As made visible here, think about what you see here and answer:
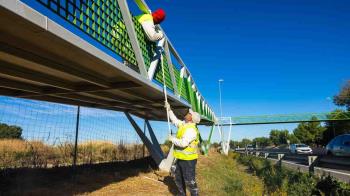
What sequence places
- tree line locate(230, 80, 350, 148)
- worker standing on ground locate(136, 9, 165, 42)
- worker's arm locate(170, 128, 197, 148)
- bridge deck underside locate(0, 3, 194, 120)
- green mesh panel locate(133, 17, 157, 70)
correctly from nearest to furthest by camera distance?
bridge deck underside locate(0, 3, 194, 120), worker's arm locate(170, 128, 197, 148), green mesh panel locate(133, 17, 157, 70), worker standing on ground locate(136, 9, 165, 42), tree line locate(230, 80, 350, 148)

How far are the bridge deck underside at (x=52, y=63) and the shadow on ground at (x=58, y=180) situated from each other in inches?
72.2

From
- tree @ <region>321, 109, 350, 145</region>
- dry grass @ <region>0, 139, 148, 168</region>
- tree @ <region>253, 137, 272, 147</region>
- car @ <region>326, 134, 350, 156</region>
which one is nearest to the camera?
dry grass @ <region>0, 139, 148, 168</region>

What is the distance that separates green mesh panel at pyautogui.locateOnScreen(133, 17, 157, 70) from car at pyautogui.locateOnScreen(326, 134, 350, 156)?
42.3 ft

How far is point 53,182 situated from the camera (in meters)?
7.89

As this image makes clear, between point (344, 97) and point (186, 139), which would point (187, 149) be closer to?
point (186, 139)

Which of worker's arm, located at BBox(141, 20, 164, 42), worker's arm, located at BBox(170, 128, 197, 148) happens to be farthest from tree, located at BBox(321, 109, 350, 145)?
worker's arm, located at BBox(170, 128, 197, 148)

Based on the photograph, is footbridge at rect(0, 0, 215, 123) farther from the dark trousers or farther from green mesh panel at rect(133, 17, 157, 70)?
the dark trousers

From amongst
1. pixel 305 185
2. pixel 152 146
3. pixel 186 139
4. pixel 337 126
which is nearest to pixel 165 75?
pixel 186 139

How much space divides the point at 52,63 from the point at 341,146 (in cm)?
1619

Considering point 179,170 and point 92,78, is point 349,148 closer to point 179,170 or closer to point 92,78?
point 179,170

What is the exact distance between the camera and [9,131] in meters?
10.8

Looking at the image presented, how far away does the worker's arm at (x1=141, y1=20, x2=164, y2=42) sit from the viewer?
7.33 metres

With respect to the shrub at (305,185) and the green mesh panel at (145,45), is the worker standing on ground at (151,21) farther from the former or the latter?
the shrub at (305,185)

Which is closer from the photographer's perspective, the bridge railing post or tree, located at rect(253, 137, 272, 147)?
the bridge railing post
